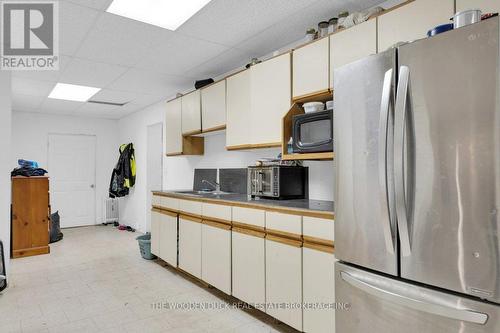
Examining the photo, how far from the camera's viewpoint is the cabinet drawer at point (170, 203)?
3686 mm

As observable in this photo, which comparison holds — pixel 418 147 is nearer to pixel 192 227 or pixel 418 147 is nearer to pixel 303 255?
pixel 303 255

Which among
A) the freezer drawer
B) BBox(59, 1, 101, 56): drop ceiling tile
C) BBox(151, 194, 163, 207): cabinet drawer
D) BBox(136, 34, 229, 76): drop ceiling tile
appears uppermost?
BBox(136, 34, 229, 76): drop ceiling tile

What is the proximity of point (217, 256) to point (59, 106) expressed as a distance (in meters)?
4.79

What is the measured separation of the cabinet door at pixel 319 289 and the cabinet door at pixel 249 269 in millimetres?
435

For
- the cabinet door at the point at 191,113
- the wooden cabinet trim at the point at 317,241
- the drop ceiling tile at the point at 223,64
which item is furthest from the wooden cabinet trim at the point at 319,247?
the cabinet door at the point at 191,113

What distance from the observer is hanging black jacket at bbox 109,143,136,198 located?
21.2 feet

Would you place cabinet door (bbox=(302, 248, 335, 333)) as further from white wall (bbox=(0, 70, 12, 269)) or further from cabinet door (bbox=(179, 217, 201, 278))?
white wall (bbox=(0, 70, 12, 269))

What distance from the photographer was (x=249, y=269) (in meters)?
2.57

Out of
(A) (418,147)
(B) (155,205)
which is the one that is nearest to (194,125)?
(B) (155,205)

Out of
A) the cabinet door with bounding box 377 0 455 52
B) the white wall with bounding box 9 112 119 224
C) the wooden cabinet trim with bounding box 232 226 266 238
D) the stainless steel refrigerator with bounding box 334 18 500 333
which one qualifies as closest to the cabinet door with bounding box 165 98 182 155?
the wooden cabinet trim with bounding box 232 226 266 238

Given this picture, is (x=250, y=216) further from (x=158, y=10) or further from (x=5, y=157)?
(x=5, y=157)

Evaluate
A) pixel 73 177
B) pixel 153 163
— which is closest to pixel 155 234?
pixel 153 163

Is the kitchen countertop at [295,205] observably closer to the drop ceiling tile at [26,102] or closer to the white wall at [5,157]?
the white wall at [5,157]

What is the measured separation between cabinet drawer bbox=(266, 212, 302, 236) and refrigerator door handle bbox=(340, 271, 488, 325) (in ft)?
2.07
